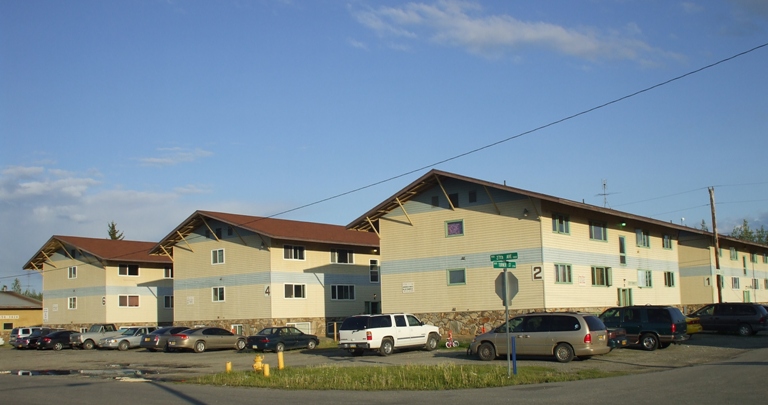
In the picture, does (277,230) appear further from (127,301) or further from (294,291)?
(127,301)

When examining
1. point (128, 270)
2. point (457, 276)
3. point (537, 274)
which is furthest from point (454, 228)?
point (128, 270)

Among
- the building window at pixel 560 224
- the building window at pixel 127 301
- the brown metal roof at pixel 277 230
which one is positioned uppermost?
the brown metal roof at pixel 277 230

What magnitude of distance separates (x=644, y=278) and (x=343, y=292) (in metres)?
19.2

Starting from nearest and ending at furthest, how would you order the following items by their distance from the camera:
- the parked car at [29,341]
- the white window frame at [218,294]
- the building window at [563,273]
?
the building window at [563,273] → the parked car at [29,341] → the white window frame at [218,294]

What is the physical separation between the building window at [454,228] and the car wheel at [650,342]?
12.7 meters

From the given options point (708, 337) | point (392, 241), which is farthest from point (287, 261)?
point (708, 337)

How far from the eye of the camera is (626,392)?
16438mm

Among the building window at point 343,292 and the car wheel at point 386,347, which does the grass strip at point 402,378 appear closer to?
the car wheel at point 386,347

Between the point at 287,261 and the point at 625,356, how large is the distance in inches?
1036

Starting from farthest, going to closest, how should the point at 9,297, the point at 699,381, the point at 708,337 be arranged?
the point at 9,297, the point at 708,337, the point at 699,381

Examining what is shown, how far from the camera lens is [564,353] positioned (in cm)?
2478

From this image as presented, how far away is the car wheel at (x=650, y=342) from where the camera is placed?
94.8 feet

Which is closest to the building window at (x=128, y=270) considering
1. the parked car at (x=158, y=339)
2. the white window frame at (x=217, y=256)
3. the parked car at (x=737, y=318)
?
the white window frame at (x=217, y=256)

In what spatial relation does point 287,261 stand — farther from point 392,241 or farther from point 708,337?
point 708,337
